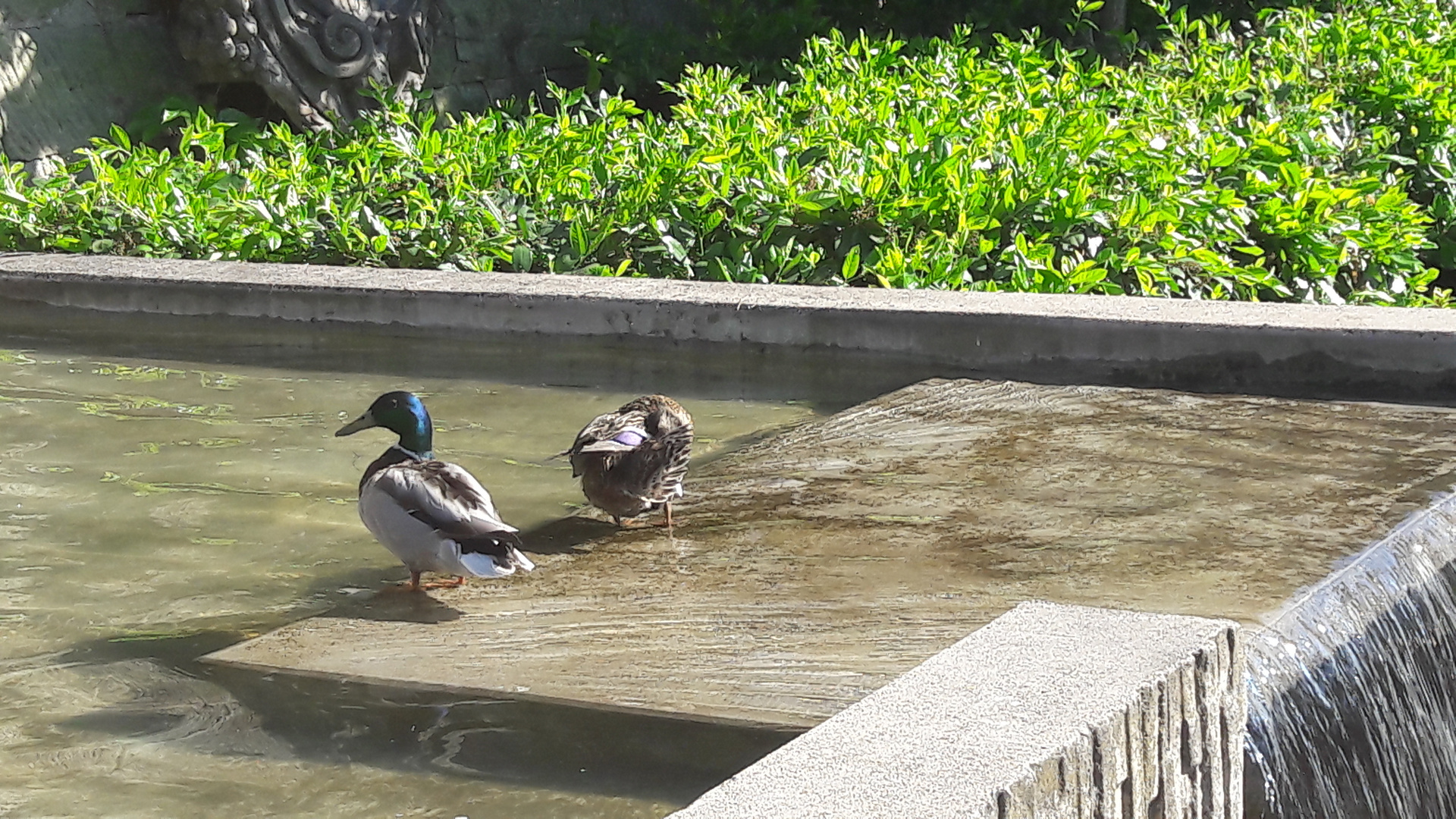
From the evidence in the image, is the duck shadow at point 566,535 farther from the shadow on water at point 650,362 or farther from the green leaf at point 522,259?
the green leaf at point 522,259

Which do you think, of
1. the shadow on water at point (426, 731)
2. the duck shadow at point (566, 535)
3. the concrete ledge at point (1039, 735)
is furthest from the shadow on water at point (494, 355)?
the concrete ledge at point (1039, 735)

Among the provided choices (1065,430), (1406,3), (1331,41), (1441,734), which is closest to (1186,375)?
(1065,430)


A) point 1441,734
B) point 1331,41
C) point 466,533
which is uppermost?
point 1331,41

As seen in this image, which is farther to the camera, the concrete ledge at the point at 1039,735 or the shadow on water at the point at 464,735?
the shadow on water at the point at 464,735

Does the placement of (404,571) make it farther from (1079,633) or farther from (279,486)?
(1079,633)

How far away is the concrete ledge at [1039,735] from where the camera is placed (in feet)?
6.27

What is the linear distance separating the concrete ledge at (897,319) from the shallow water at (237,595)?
22 cm

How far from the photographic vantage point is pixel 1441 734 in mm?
3648

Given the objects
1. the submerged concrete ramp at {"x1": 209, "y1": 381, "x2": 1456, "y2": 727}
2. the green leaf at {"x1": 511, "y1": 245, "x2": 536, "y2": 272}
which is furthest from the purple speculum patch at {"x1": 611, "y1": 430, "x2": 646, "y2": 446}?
the green leaf at {"x1": 511, "y1": 245, "x2": 536, "y2": 272}

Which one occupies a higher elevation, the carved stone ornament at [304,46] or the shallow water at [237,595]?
the carved stone ornament at [304,46]

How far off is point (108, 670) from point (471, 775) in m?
0.93

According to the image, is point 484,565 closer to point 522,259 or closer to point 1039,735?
point 1039,735

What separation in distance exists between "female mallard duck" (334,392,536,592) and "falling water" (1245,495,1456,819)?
4.78 ft

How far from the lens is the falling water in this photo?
2.98 m
